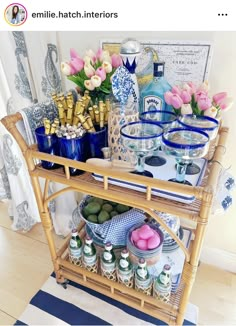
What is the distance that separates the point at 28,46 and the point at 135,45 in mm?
519

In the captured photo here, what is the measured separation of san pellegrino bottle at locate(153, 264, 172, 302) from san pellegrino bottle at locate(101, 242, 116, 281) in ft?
0.54

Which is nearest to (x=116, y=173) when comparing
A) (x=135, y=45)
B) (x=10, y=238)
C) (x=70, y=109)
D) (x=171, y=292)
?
(x=70, y=109)

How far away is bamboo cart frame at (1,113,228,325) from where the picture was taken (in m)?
0.63

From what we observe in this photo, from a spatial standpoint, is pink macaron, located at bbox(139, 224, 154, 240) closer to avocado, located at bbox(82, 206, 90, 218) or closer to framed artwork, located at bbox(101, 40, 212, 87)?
avocado, located at bbox(82, 206, 90, 218)

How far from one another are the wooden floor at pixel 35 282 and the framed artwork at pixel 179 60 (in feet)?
3.03

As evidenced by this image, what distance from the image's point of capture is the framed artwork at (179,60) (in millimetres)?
869

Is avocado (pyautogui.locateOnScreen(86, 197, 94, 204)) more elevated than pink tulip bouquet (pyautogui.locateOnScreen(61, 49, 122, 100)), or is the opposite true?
pink tulip bouquet (pyautogui.locateOnScreen(61, 49, 122, 100))

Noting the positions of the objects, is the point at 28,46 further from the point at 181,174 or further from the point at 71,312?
the point at 71,312

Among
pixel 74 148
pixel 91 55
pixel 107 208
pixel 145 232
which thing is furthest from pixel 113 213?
pixel 91 55

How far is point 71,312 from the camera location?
106 cm

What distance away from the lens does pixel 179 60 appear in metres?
0.90

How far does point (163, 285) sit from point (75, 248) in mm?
371
